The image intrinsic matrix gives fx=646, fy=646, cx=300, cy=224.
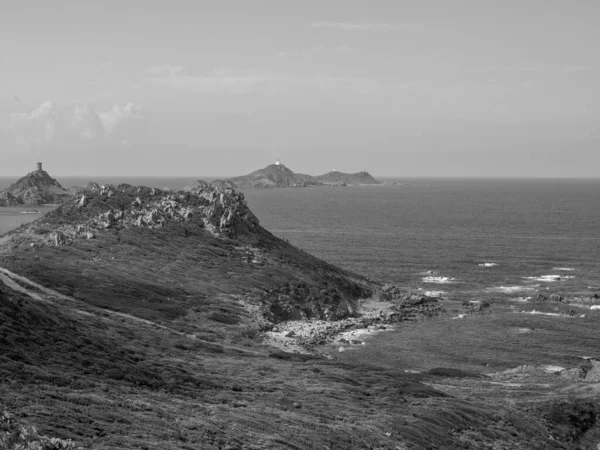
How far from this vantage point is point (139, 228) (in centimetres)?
13200

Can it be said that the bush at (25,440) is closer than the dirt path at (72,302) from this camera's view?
Yes

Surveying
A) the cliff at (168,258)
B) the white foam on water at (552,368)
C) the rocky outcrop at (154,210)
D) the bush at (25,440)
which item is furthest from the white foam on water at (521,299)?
the bush at (25,440)

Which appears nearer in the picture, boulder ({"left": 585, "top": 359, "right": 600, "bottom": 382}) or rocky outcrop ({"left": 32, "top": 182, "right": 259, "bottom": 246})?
boulder ({"left": 585, "top": 359, "right": 600, "bottom": 382})

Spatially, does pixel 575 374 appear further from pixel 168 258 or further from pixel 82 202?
pixel 82 202

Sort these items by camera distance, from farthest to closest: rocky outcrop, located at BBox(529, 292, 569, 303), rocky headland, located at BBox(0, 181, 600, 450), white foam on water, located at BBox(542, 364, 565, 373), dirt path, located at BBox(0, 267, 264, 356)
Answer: rocky outcrop, located at BBox(529, 292, 569, 303) → dirt path, located at BBox(0, 267, 264, 356) → white foam on water, located at BBox(542, 364, 565, 373) → rocky headland, located at BBox(0, 181, 600, 450)

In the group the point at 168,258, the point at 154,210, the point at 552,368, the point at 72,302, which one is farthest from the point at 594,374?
the point at 154,210

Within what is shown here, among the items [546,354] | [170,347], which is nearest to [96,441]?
[170,347]

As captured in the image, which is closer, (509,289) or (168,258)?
(168,258)

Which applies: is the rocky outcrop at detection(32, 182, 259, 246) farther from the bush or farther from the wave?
the bush

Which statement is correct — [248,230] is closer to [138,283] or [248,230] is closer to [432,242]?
[138,283]

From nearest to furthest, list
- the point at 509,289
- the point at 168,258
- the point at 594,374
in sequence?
the point at 594,374
the point at 168,258
the point at 509,289

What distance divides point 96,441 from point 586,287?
4401 inches

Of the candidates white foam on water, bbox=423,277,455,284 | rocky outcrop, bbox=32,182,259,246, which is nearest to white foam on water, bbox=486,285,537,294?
white foam on water, bbox=423,277,455,284

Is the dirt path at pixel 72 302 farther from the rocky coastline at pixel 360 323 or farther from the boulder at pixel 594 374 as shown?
the boulder at pixel 594 374
